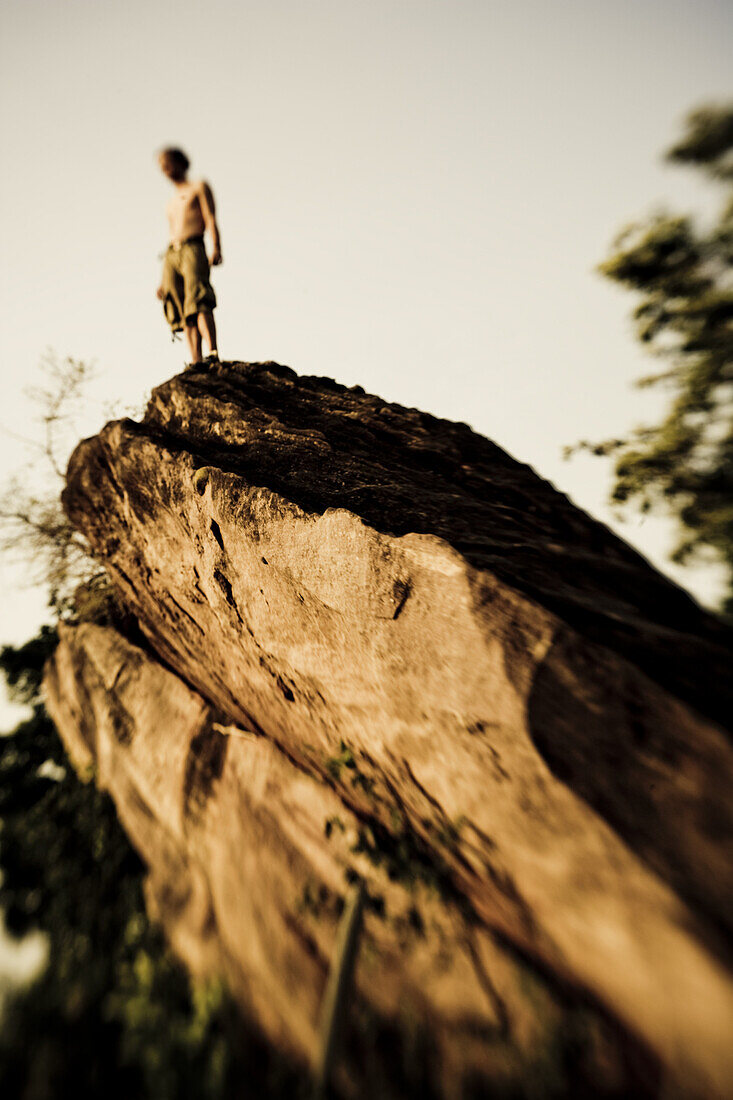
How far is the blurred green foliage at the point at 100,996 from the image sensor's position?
8.84 ft

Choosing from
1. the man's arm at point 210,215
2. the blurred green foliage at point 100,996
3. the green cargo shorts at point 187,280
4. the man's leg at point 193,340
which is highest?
the man's arm at point 210,215

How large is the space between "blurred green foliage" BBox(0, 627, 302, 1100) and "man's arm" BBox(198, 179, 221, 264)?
6346 millimetres

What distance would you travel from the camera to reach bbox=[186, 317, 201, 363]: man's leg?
6.90 metres

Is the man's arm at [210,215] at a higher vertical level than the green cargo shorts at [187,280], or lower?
higher

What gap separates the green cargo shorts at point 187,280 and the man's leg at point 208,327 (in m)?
0.08

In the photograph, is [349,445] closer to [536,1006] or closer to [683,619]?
[683,619]

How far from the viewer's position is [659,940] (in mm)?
2248

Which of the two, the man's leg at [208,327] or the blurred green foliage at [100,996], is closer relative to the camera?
the blurred green foliage at [100,996]

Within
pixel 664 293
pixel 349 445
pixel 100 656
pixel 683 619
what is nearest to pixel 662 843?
pixel 683 619

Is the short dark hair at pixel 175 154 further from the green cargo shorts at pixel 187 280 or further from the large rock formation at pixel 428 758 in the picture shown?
the large rock formation at pixel 428 758

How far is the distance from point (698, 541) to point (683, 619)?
3.55 m

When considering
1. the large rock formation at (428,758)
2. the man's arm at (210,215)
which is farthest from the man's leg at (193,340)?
the large rock formation at (428,758)

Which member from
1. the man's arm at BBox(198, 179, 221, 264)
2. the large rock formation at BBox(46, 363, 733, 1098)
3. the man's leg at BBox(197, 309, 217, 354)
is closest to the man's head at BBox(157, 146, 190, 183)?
the man's arm at BBox(198, 179, 221, 264)

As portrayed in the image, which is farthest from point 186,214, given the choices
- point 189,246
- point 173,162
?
point 173,162
